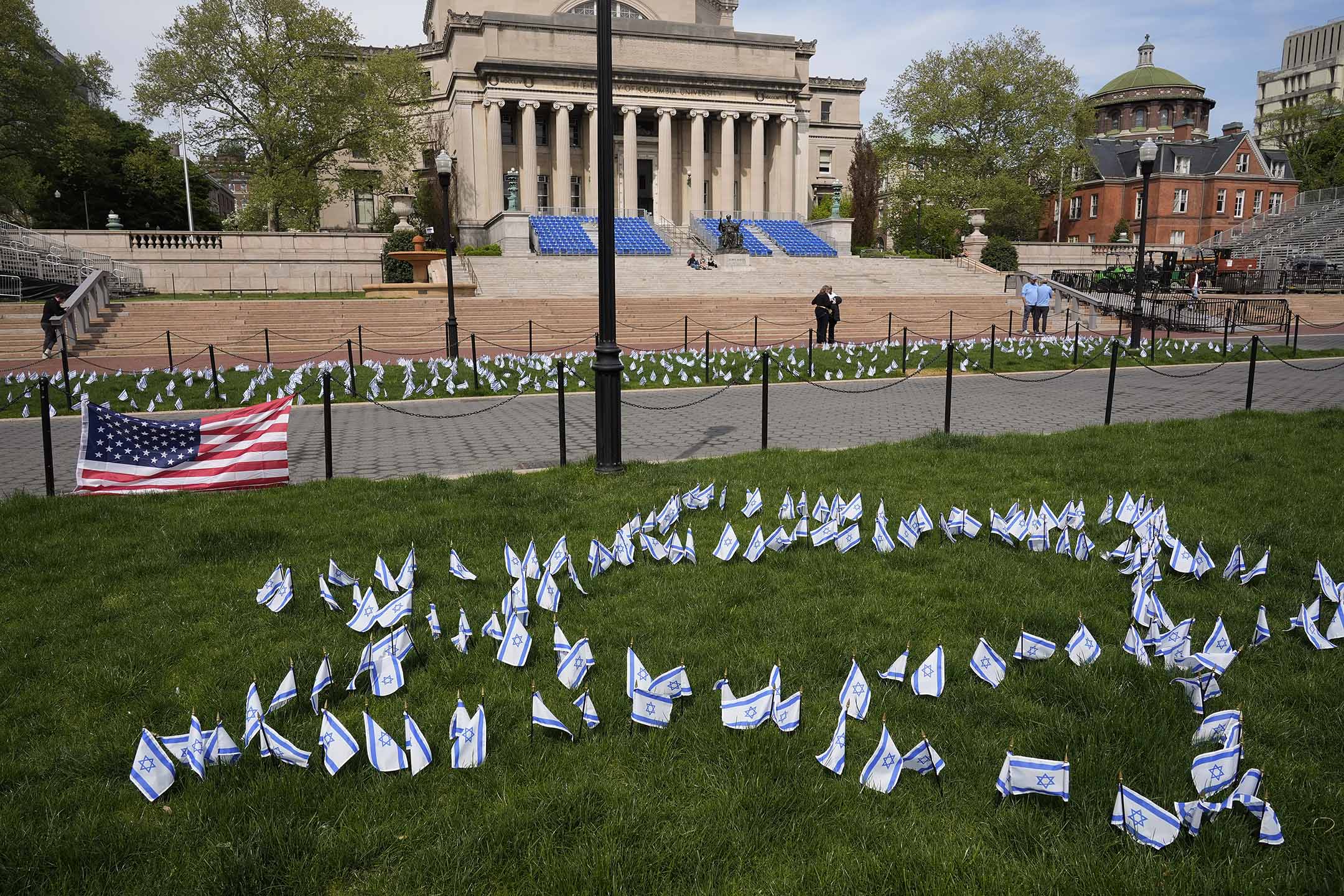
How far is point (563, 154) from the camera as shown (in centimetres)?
5353

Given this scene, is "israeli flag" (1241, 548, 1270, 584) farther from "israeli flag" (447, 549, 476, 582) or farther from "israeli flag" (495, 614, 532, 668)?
"israeli flag" (447, 549, 476, 582)

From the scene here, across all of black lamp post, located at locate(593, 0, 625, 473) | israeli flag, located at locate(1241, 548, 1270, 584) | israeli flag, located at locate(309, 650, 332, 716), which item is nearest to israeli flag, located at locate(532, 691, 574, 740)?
israeli flag, located at locate(309, 650, 332, 716)

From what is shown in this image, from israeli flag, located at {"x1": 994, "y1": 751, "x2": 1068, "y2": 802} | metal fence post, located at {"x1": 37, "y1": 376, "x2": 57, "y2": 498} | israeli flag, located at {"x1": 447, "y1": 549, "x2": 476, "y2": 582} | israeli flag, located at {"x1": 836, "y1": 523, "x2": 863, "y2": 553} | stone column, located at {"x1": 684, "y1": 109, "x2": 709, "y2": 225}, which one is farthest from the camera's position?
stone column, located at {"x1": 684, "y1": 109, "x2": 709, "y2": 225}

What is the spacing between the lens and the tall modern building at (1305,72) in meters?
121

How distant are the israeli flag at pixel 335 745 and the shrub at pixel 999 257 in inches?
1857

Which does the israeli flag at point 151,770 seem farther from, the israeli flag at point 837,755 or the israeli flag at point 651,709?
the israeli flag at point 837,755

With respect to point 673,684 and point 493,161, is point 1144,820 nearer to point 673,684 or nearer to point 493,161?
point 673,684

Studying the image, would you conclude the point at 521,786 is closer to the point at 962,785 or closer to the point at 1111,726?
the point at 962,785

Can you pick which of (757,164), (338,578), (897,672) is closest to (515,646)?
(338,578)

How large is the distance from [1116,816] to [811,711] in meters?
1.30

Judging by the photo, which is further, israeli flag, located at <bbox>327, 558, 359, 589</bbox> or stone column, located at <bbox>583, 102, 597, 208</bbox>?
stone column, located at <bbox>583, 102, 597, 208</bbox>

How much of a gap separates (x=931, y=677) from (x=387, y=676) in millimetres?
2535

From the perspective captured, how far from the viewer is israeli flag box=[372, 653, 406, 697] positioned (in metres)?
4.11

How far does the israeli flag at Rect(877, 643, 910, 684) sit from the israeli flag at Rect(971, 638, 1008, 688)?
328mm
